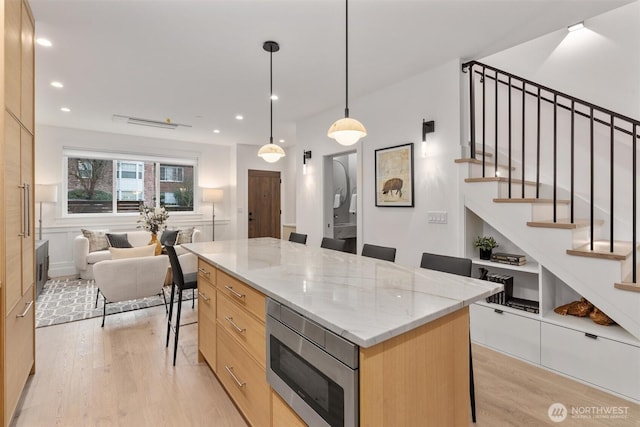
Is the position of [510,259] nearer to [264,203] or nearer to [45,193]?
[264,203]

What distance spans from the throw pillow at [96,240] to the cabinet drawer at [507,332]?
18.2ft

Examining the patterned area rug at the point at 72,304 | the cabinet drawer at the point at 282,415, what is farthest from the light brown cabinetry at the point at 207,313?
the patterned area rug at the point at 72,304

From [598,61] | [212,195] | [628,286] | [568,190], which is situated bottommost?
[628,286]

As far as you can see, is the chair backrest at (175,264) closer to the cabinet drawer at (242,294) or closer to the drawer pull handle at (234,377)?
the cabinet drawer at (242,294)

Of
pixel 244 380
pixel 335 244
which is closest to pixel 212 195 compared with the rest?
pixel 335 244

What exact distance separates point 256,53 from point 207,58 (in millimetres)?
500

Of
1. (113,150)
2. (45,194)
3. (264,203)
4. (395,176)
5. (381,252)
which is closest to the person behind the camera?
(381,252)

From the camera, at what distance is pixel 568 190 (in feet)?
10.1

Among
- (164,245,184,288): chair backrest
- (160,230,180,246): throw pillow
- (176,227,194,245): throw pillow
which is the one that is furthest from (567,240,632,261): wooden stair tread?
(176,227,194,245): throw pillow

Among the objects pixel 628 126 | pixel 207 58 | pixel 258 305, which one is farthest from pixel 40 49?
pixel 628 126

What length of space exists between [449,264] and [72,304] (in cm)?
445

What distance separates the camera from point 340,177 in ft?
20.7

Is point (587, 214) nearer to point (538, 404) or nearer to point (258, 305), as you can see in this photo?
point (538, 404)

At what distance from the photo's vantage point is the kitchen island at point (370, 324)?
1066 mm
